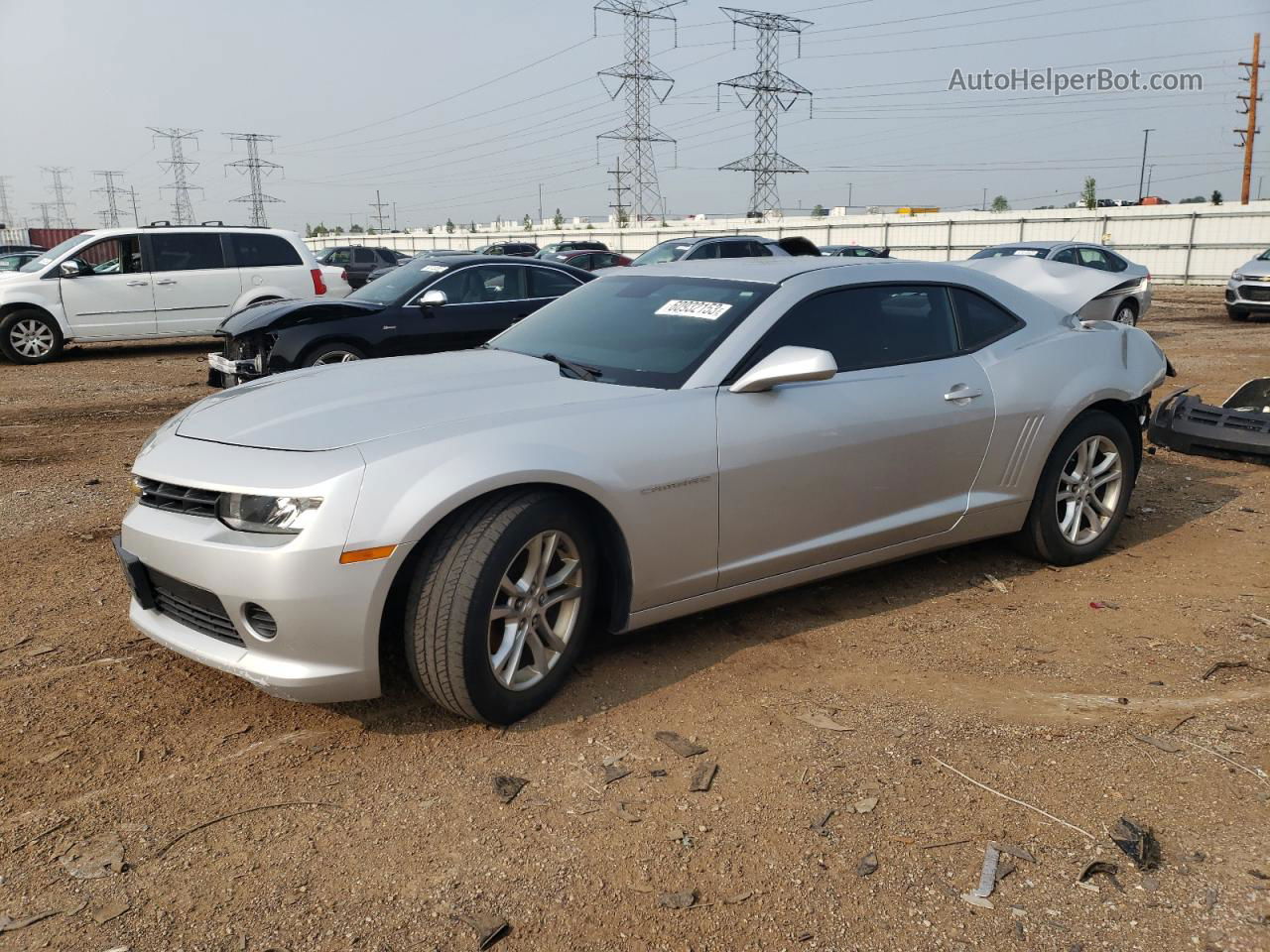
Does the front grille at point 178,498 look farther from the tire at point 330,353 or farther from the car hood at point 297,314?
the car hood at point 297,314

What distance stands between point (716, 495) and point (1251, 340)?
51.9ft

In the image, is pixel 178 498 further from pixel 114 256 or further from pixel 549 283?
pixel 114 256

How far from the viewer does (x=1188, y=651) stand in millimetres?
4188

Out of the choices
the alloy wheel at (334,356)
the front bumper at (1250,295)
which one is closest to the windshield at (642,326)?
the alloy wheel at (334,356)

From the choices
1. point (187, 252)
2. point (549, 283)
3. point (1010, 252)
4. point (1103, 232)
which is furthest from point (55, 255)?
point (1103, 232)

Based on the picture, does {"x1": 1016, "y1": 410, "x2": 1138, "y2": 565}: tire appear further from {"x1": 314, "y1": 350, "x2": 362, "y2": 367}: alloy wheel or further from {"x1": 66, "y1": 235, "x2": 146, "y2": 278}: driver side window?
{"x1": 66, "y1": 235, "x2": 146, "y2": 278}: driver side window

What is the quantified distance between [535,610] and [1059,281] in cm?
409

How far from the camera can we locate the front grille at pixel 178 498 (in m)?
3.27

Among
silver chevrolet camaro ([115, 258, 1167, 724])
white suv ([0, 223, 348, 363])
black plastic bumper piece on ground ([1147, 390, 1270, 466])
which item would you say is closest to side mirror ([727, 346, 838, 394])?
silver chevrolet camaro ([115, 258, 1167, 724])

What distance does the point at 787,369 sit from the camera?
3.79 m

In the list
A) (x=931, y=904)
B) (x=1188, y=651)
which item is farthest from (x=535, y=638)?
(x=1188, y=651)

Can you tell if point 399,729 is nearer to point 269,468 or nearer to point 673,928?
point 269,468

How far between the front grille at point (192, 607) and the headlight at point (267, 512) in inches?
10.0

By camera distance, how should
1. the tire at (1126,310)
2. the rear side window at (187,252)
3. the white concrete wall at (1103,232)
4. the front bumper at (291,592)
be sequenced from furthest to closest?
the white concrete wall at (1103,232), the tire at (1126,310), the rear side window at (187,252), the front bumper at (291,592)
